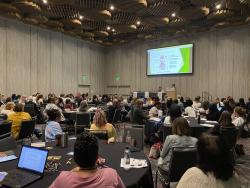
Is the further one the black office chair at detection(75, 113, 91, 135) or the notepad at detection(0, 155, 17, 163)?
the black office chair at detection(75, 113, 91, 135)

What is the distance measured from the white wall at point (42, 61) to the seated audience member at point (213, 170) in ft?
45.8

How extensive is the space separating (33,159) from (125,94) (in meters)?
17.8

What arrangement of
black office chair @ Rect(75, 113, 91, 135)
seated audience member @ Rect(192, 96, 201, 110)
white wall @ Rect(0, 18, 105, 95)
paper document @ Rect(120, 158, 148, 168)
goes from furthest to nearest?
white wall @ Rect(0, 18, 105, 95) < seated audience member @ Rect(192, 96, 201, 110) < black office chair @ Rect(75, 113, 91, 135) < paper document @ Rect(120, 158, 148, 168)

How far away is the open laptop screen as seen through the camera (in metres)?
2.41

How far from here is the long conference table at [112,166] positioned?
2.22 metres

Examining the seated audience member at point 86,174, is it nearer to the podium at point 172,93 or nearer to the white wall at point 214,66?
the podium at point 172,93

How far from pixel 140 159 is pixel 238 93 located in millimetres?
13663

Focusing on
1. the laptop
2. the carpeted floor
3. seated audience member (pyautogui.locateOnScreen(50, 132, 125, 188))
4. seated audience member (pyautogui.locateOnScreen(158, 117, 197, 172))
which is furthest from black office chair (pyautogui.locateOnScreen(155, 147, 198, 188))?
the laptop

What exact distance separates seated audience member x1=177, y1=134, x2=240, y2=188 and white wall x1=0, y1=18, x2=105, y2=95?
45.8 ft

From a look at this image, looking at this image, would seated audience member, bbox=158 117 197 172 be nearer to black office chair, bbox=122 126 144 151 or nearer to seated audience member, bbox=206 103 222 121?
black office chair, bbox=122 126 144 151

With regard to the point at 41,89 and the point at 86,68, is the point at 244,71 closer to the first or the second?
the point at 86,68

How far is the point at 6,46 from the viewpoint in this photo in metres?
13.9

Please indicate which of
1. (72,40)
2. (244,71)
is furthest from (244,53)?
(72,40)

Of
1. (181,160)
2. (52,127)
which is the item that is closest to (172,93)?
(52,127)
